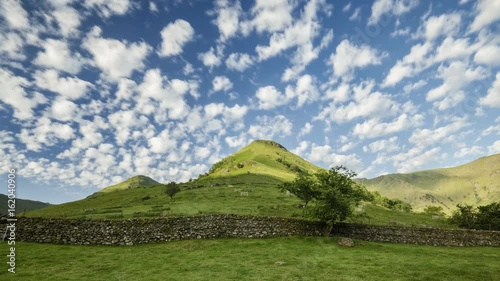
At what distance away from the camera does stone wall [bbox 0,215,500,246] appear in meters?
33.0

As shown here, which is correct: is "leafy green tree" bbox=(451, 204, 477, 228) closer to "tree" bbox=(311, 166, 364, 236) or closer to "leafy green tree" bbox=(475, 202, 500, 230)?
"leafy green tree" bbox=(475, 202, 500, 230)

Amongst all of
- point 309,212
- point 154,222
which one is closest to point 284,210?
point 309,212

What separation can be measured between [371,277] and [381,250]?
13641 mm

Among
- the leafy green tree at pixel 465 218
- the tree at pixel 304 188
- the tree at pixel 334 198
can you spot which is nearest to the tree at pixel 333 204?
the tree at pixel 334 198

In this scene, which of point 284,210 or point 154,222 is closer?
point 154,222

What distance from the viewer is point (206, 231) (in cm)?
3825

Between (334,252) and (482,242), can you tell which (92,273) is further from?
(482,242)

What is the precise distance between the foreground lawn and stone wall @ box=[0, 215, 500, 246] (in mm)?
1655

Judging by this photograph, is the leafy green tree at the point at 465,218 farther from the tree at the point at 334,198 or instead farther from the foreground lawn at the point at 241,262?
the tree at the point at 334,198

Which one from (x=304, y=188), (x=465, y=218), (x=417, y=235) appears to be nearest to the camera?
(x=417, y=235)

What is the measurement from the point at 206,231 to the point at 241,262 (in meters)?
12.0

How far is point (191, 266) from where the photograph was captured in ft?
84.1

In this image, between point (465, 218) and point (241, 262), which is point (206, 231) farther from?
point (465, 218)

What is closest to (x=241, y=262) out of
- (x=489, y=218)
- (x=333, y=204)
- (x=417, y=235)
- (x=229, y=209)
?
(x=333, y=204)
